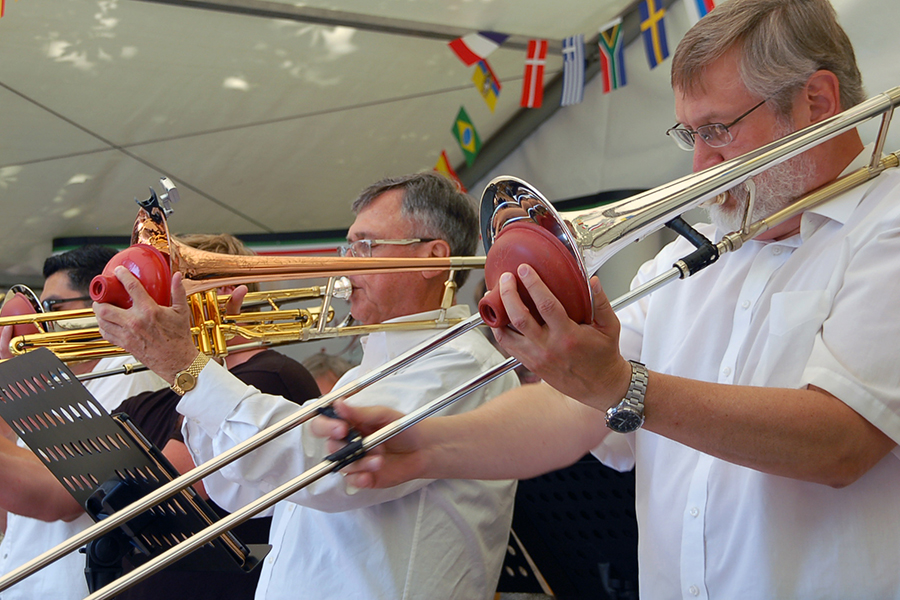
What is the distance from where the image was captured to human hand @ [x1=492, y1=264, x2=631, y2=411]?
1111mm

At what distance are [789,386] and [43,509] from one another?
2.27 metres

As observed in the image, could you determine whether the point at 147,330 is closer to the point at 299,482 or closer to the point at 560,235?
the point at 299,482

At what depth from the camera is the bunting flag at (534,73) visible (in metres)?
5.10

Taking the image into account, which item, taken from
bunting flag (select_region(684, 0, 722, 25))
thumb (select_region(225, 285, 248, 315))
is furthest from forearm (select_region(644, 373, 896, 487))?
bunting flag (select_region(684, 0, 722, 25))

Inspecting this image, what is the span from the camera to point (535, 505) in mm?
2182

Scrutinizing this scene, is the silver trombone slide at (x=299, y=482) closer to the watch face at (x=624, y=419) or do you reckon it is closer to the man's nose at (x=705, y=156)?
the watch face at (x=624, y=419)

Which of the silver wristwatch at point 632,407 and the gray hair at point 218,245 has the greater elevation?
the gray hair at point 218,245

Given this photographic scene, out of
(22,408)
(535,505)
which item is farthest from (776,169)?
(22,408)

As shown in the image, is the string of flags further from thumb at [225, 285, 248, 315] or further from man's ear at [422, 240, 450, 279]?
thumb at [225, 285, 248, 315]

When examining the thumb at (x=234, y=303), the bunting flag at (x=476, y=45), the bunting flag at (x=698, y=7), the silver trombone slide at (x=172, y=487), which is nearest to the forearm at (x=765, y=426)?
the silver trombone slide at (x=172, y=487)

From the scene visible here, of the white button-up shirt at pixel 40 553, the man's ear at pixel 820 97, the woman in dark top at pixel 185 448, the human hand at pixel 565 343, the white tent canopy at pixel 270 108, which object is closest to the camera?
the human hand at pixel 565 343

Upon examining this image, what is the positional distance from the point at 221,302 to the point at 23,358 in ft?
3.47

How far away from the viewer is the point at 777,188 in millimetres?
1667

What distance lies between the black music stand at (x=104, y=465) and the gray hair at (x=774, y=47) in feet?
4.40
